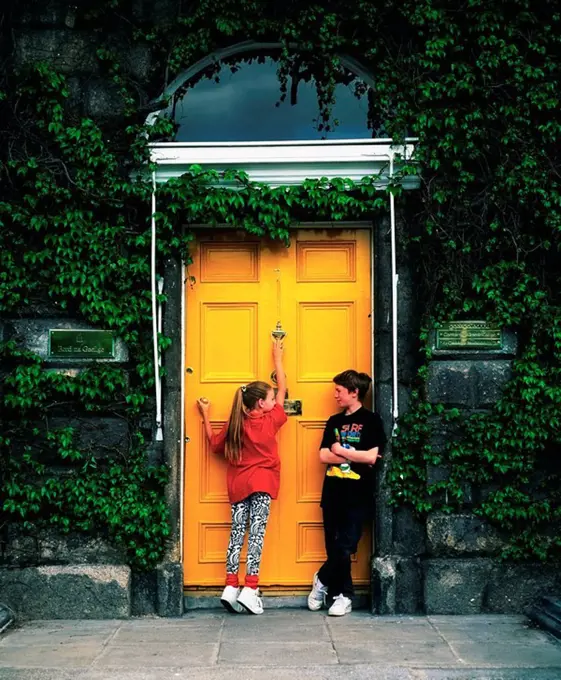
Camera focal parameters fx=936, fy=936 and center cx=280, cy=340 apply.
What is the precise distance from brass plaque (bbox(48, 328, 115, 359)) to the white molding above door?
47.9 inches

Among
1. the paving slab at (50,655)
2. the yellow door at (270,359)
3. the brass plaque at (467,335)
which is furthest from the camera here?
the yellow door at (270,359)

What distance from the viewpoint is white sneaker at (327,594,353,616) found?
6574mm

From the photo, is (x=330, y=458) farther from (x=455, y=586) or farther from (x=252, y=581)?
(x=455, y=586)

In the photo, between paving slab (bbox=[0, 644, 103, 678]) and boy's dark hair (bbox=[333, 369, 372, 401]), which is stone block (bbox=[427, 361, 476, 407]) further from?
paving slab (bbox=[0, 644, 103, 678])

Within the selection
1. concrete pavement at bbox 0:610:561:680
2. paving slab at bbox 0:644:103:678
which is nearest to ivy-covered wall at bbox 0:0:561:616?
concrete pavement at bbox 0:610:561:680

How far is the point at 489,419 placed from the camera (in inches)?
263

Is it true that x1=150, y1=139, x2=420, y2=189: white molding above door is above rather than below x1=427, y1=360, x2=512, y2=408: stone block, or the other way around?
above

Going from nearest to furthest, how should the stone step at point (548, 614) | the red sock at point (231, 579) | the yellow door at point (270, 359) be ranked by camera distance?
the stone step at point (548, 614) → the red sock at point (231, 579) → the yellow door at point (270, 359)

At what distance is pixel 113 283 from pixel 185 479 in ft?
5.06

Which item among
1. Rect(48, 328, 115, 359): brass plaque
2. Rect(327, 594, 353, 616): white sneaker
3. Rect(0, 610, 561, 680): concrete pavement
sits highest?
Rect(48, 328, 115, 359): brass plaque

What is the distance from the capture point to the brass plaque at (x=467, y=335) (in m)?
6.75

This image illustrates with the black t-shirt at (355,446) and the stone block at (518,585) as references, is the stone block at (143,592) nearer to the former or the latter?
the black t-shirt at (355,446)

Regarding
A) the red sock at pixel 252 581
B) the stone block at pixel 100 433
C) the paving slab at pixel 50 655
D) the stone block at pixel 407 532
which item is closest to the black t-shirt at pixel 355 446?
the stone block at pixel 407 532

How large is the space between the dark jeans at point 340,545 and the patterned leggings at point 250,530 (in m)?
0.46
